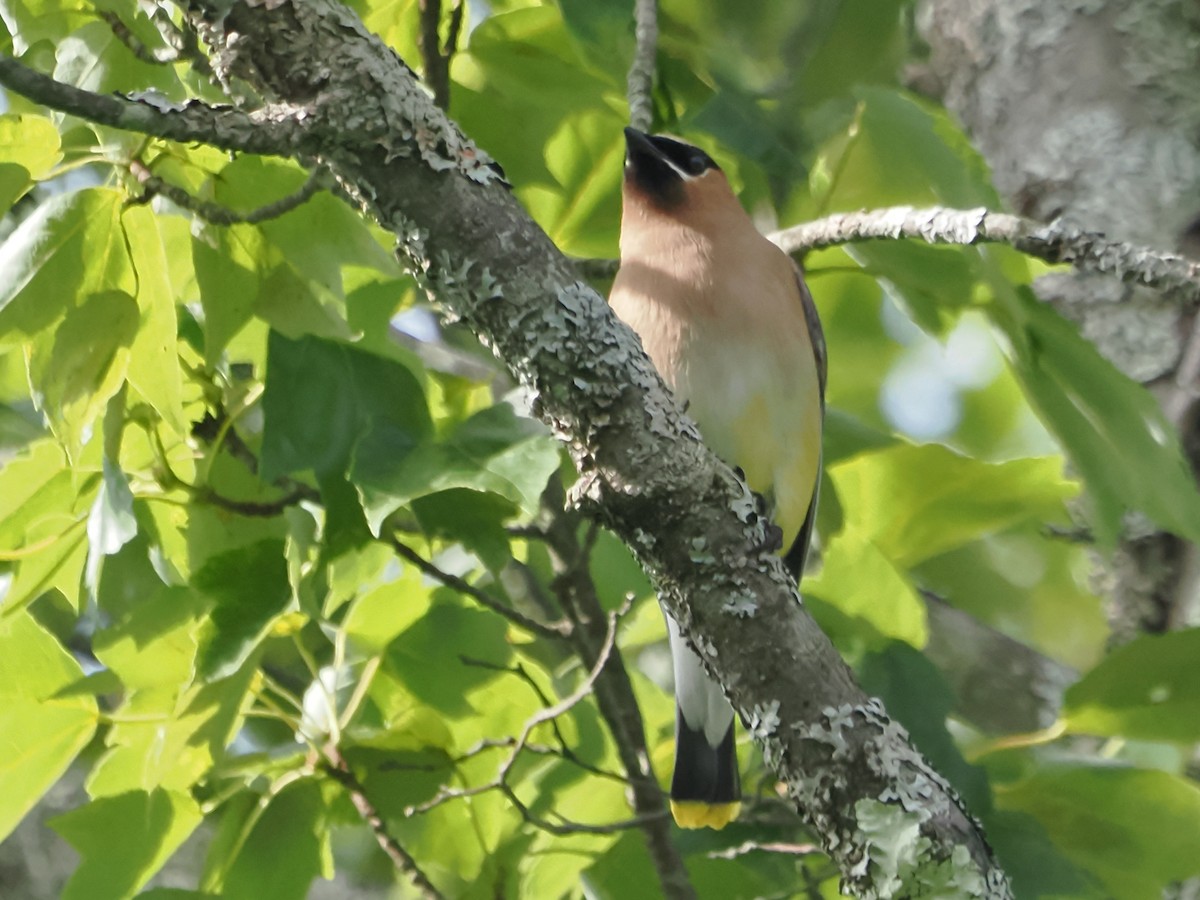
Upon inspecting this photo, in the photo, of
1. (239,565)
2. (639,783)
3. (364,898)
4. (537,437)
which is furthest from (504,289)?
(364,898)

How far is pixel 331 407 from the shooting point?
229 cm

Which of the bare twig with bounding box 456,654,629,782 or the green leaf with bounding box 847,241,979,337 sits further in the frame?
the bare twig with bounding box 456,654,629,782

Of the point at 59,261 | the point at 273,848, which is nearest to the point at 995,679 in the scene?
the point at 273,848

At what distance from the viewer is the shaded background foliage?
7.03 ft

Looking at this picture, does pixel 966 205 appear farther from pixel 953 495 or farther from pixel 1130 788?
pixel 1130 788

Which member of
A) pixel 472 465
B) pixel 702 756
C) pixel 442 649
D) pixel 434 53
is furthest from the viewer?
pixel 702 756

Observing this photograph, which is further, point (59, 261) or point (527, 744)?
point (527, 744)

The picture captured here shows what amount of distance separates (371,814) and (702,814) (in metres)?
0.62

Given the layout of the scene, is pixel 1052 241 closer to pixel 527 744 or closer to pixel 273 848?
pixel 527 744

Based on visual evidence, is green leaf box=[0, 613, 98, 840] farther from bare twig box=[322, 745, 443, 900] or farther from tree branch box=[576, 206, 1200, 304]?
tree branch box=[576, 206, 1200, 304]

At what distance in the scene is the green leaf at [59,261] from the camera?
2.05 m

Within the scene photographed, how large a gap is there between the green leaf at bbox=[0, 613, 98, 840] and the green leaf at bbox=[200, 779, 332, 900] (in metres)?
0.32

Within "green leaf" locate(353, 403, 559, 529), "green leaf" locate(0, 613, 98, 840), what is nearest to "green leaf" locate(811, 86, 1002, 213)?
"green leaf" locate(353, 403, 559, 529)

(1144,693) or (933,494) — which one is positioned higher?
(933,494)
